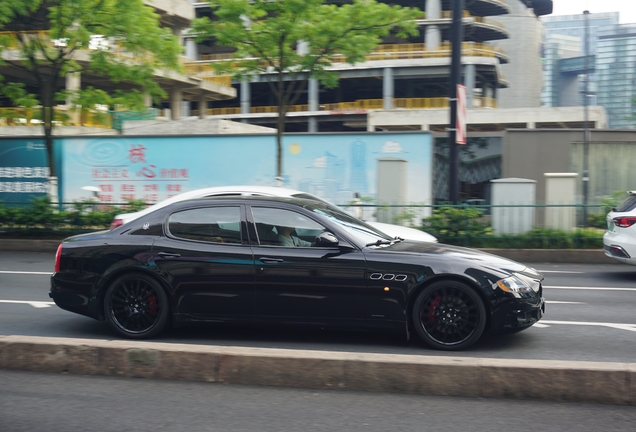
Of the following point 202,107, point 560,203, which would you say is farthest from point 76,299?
point 202,107

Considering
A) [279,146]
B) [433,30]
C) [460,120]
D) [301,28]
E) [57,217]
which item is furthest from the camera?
[433,30]

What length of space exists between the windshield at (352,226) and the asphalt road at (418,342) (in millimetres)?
982

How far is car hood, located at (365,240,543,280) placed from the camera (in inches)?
244

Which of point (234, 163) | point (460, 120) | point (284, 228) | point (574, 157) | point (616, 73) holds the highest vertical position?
point (616, 73)

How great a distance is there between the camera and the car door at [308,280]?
6242 millimetres

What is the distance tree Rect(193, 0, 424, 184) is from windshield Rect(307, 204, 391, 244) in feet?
36.9

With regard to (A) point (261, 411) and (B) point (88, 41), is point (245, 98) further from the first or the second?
(A) point (261, 411)

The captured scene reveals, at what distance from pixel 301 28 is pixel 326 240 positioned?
12.4 metres

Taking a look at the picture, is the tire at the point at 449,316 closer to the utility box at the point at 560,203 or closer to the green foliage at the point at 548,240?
the green foliage at the point at 548,240

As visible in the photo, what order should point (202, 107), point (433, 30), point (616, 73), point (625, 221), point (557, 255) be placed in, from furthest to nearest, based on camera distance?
point (616, 73)
point (433, 30)
point (202, 107)
point (557, 255)
point (625, 221)

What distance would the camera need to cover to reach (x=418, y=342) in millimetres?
6566

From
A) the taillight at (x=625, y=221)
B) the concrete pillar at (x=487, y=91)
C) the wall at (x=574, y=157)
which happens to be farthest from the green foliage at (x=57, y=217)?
the concrete pillar at (x=487, y=91)

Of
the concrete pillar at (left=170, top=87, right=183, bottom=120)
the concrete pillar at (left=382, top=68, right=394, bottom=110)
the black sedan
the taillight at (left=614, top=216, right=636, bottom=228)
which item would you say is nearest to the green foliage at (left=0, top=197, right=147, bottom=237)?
the black sedan

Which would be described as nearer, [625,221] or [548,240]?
[625,221]
